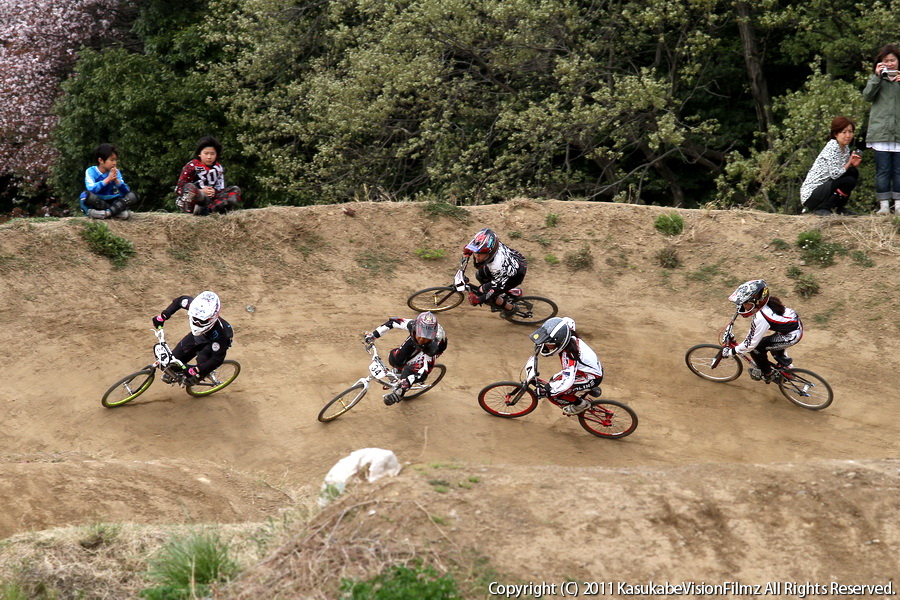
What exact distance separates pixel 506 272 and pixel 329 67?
436 inches

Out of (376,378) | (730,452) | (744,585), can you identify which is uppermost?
(744,585)

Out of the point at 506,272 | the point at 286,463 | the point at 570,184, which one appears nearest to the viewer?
the point at 286,463

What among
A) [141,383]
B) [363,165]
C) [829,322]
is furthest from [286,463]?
[363,165]

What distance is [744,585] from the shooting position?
22.6ft

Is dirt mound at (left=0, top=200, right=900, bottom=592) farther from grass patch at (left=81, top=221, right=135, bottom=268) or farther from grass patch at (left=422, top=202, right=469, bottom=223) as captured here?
grass patch at (left=81, top=221, right=135, bottom=268)

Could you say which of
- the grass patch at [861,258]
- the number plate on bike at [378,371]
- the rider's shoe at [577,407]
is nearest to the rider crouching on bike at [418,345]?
the number plate on bike at [378,371]

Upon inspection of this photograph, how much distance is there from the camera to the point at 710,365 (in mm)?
13320

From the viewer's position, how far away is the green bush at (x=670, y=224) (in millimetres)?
16719

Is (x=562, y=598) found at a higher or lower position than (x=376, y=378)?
higher

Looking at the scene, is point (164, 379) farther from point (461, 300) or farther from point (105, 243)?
point (461, 300)

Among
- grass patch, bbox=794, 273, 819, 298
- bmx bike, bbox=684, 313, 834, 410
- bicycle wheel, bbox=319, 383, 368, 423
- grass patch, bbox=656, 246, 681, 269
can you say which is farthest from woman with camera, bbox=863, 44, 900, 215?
bicycle wheel, bbox=319, 383, 368, 423

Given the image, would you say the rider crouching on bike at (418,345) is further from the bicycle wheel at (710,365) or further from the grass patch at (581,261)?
the grass patch at (581,261)

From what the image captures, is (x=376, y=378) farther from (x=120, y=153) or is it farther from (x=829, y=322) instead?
(x=120, y=153)

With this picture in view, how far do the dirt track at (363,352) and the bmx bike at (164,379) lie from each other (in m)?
0.21
